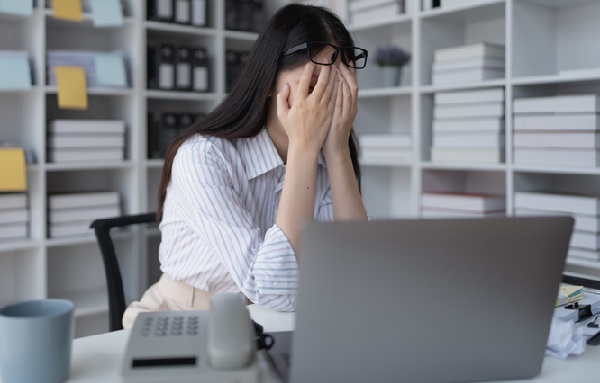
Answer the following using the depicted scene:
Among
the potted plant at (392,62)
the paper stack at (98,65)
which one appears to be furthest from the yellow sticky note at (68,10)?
the potted plant at (392,62)

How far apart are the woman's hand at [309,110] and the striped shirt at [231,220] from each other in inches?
5.8

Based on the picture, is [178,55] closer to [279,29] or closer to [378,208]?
[378,208]

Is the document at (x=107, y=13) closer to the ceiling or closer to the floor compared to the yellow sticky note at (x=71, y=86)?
closer to the ceiling

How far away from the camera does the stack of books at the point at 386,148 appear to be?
2.77 metres

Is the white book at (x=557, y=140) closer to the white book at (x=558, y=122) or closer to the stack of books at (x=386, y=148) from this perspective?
the white book at (x=558, y=122)

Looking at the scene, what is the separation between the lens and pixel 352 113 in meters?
1.43

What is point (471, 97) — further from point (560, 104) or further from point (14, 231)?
point (14, 231)

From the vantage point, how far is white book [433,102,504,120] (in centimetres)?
243

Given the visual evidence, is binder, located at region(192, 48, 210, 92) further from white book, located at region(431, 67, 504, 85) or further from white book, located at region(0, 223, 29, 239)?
white book, located at region(431, 67, 504, 85)

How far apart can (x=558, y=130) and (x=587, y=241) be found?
0.39 meters

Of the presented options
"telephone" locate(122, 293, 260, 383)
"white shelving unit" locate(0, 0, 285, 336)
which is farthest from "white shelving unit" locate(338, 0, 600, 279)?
Result: "telephone" locate(122, 293, 260, 383)

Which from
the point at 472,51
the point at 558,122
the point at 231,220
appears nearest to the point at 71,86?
the point at 472,51

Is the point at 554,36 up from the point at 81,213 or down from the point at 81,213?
up

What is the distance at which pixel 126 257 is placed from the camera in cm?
160
